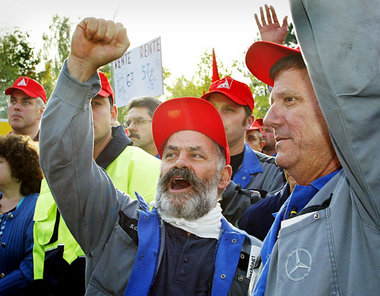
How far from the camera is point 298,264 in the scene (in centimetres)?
121

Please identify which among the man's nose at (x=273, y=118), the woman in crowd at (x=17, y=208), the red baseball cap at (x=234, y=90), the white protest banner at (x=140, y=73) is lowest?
the woman in crowd at (x=17, y=208)

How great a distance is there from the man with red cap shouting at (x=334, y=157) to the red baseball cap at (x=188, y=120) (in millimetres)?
976

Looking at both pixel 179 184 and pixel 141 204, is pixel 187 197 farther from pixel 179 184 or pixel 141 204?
pixel 141 204

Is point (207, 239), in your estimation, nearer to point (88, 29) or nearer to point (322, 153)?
point (322, 153)

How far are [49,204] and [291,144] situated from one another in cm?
174

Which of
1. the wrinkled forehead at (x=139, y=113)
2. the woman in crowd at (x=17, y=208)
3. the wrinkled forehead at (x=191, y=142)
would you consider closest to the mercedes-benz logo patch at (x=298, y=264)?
the wrinkled forehead at (x=191, y=142)

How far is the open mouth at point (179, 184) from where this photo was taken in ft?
7.87

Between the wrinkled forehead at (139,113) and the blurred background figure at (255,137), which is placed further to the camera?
the blurred background figure at (255,137)

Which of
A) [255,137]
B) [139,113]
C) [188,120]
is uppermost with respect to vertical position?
[255,137]

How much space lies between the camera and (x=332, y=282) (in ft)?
3.74

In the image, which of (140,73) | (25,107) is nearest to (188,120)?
(25,107)

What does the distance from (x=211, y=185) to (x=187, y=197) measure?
0.20 metres

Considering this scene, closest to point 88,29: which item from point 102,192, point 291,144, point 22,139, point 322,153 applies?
point 102,192

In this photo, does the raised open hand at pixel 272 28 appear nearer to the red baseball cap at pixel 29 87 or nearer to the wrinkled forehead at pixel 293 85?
the wrinkled forehead at pixel 293 85
